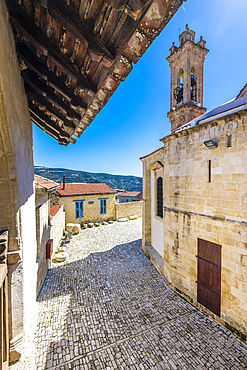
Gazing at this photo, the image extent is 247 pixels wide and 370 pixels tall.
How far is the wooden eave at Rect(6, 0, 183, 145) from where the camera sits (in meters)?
1.36

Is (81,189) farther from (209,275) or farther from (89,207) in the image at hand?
(209,275)

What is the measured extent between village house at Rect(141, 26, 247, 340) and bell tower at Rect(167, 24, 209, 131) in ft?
22.3

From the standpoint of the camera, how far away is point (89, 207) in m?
16.7

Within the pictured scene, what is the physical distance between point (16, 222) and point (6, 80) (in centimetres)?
218

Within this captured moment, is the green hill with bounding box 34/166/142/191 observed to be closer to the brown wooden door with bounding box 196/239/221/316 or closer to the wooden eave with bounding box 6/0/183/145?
the brown wooden door with bounding box 196/239/221/316

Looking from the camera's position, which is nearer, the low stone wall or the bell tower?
the bell tower

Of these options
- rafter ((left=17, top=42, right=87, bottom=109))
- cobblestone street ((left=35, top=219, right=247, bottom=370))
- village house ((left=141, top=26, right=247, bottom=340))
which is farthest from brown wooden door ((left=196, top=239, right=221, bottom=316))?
rafter ((left=17, top=42, right=87, bottom=109))

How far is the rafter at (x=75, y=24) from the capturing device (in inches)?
59.5

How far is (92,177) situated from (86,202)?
65572 mm

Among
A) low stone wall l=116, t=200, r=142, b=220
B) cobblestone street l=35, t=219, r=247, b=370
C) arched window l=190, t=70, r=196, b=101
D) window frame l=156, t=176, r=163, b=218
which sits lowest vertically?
cobblestone street l=35, t=219, r=247, b=370

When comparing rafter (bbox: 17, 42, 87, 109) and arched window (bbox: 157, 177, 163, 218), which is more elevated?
rafter (bbox: 17, 42, 87, 109)

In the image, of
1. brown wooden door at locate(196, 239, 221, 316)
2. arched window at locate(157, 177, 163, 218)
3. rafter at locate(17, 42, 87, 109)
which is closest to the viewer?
rafter at locate(17, 42, 87, 109)

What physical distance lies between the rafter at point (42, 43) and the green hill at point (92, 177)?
66505mm

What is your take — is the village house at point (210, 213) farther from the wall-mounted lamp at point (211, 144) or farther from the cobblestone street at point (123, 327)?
the cobblestone street at point (123, 327)
